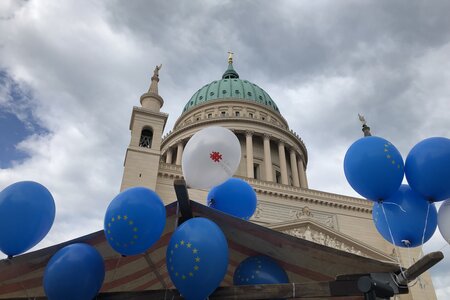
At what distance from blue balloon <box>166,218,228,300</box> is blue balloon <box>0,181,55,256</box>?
2.08m

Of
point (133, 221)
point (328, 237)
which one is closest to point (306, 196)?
point (328, 237)

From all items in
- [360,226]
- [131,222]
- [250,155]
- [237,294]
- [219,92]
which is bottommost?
[237,294]

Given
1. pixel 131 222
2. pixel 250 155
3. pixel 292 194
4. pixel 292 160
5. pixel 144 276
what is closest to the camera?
pixel 131 222

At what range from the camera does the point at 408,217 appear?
452cm

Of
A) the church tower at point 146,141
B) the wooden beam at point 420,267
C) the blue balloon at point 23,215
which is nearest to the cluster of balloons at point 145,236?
the blue balloon at point 23,215

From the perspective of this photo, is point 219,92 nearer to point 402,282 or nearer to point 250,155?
point 250,155

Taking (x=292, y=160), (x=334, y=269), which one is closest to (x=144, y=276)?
(x=334, y=269)

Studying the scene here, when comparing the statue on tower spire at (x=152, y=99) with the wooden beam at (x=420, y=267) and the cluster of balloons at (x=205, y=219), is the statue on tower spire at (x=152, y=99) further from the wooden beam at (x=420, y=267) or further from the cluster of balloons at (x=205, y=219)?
the wooden beam at (x=420, y=267)

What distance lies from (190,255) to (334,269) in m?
1.89

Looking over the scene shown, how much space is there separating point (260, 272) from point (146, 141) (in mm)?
19447

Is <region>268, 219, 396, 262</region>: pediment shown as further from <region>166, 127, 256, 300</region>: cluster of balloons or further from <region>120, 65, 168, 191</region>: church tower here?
<region>166, 127, 256, 300</region>: cluster of balloons

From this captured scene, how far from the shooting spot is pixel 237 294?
3818mm

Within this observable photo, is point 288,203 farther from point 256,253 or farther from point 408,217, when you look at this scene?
point 256,253

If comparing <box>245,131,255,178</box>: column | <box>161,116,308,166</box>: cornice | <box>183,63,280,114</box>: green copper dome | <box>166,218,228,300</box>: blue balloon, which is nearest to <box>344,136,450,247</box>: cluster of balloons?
<box>166,218,228,300</box>: blue balloon
